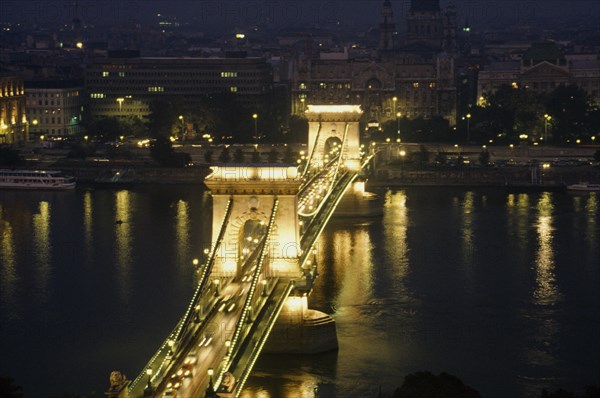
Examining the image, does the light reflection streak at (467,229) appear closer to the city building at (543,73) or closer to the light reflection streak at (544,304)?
the light reflection streak at (544,304)

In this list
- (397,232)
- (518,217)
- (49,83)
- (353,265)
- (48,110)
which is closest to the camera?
(353,265)

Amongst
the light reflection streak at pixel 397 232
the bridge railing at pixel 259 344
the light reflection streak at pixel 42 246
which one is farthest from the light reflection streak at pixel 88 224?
the bridge railing at pixel 259 344

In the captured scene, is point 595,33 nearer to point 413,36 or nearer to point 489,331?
point 413,36

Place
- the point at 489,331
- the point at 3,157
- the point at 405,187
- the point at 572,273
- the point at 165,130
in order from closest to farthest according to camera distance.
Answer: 1. the point at 489,331
2. the point at 572,273
3. the point at 405,187
4. the point at 3,157
5. the point at 165,130

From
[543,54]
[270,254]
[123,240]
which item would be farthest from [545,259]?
[543,54]

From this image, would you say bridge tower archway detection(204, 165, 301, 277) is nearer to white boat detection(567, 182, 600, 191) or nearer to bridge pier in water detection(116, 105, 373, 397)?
bridge pier in water detection(116, 105, 373, 397)

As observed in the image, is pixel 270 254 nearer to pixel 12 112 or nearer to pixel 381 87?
pixel 12 112

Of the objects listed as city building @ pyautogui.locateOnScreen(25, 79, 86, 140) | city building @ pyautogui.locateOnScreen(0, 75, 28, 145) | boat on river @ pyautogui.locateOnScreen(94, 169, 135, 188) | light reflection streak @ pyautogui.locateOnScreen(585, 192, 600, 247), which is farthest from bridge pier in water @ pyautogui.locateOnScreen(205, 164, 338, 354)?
city building @ pyautogui.locateOnScreen(25, 79, 86, 140)

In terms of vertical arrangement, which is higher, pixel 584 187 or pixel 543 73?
pixel 543 73

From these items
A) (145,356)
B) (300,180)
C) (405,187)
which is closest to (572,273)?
(300,180)
